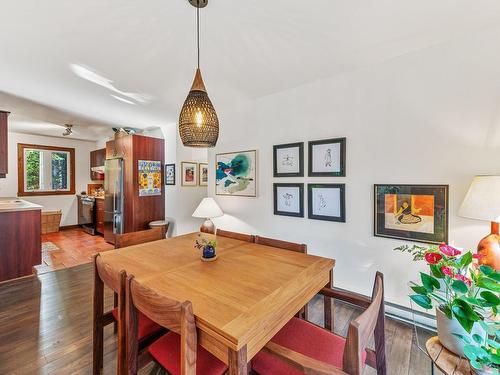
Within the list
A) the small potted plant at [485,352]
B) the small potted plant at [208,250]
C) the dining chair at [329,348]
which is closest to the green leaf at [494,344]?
the small potted plant at [485,352]

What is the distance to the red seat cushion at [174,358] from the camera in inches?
42.0

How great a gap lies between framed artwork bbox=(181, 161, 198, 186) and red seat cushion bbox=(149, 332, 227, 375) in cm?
335

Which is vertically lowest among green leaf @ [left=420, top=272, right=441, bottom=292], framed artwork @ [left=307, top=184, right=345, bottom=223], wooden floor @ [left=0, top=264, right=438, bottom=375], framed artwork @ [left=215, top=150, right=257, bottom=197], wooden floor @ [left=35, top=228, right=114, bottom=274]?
wooden floor @ [left=0, top=264, right=438, bottom=375]

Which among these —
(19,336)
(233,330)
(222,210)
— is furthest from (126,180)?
(233,330)

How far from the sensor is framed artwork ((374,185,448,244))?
6.15ft

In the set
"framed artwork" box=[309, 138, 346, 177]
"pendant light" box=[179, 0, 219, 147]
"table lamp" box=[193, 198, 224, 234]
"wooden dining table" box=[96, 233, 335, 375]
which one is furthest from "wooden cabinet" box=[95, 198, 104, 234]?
"framed artwork" box=[309, 138, 346, 177]

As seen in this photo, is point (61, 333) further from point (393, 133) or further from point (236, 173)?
point (393, 133)

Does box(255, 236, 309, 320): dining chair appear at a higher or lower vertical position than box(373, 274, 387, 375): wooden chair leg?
higher

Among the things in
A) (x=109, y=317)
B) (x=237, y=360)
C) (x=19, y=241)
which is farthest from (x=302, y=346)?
(x=19, y=241)

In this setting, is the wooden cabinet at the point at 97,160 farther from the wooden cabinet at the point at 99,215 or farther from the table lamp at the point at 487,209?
the table lamp at the point at 487,209

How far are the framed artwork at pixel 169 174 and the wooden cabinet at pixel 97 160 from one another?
2455 mm

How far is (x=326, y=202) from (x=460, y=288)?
1545mm

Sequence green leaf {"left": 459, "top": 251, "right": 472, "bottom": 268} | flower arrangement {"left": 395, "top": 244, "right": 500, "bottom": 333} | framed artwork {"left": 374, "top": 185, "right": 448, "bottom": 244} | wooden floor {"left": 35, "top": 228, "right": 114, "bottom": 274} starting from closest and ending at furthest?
flower arrangement {"left": 395, "top": 244, "right": 500, "bottom": 333} < green leaf {"left": 459, "top": 251, "right": 472, "bottom": 268} < framed artwork {"left": 374, "top": 185, "right": 448, "bottom": 244} < wooden floor {"left": 35, "top": 228, "right": 114, "bottom": 274}

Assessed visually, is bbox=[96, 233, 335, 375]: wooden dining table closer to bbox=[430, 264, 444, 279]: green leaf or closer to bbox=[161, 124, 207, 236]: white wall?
bbox=[430, 264, 444, 279]: green leaf
